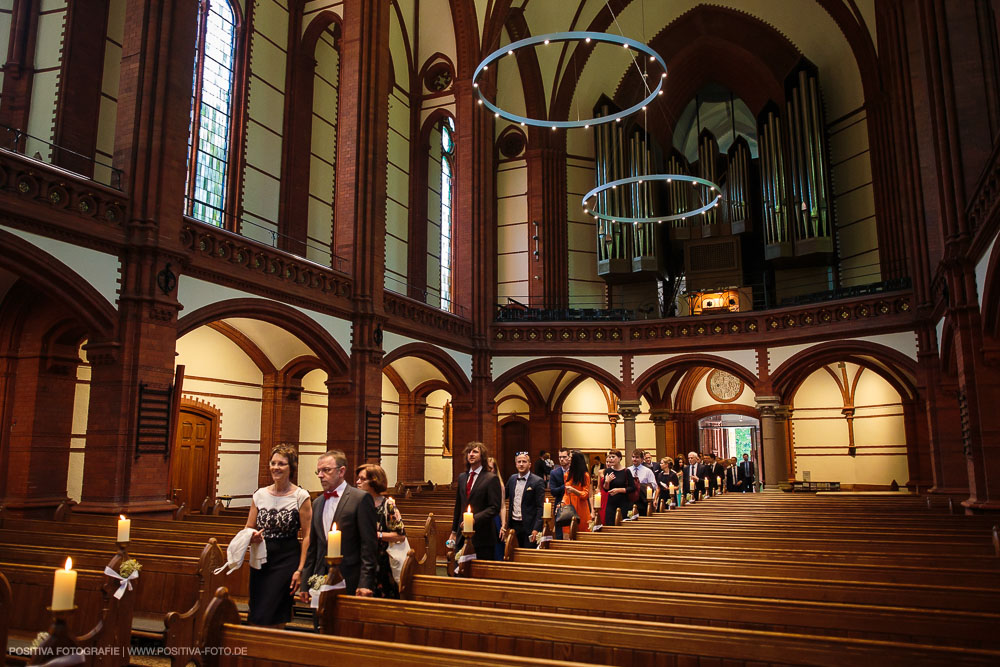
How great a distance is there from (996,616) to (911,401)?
19.8 m

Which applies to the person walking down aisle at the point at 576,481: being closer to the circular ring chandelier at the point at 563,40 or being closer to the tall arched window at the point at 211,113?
the circular ring chandelier at the point at 563,40

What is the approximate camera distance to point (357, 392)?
48.0 ft

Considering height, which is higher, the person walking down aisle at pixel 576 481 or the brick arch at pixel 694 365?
the brick arch at pixel 694 365

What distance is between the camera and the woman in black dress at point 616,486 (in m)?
9.59

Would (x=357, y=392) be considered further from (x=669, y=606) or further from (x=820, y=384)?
(x=820, y=384)

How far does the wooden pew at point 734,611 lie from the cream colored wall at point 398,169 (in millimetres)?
16178

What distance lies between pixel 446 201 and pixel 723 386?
1108 cm

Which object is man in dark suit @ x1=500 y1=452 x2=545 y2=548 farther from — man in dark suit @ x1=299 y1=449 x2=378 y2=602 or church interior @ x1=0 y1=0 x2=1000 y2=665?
man in dark suit @ x1=299 y1=449 x2=378 y2=602

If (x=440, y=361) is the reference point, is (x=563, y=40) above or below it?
above

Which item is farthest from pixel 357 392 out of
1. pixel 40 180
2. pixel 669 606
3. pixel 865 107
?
pixel 865 107

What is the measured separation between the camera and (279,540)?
444 cm

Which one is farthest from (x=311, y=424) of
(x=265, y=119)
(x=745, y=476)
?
(x=745, y=476)

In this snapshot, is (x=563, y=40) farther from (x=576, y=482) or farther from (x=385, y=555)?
(x=385, y=555)

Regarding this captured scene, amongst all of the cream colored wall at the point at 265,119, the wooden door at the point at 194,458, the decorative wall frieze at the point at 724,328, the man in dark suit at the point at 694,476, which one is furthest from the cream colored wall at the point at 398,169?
the man in dark suit at the point at 694,476
